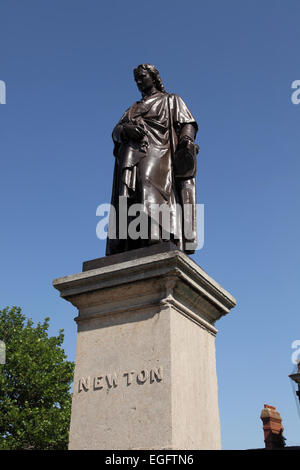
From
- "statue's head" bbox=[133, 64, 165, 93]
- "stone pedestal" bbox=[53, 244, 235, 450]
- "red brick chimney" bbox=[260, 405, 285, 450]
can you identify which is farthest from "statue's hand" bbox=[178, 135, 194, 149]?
"red brick chimney" bbox=[260, 405, 285, 450]

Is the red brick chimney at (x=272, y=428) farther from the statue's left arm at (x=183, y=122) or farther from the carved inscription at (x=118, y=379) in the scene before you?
the carved inscription at (x=118, y=379)

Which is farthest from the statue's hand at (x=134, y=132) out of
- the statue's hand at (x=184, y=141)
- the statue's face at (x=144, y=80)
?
the statue's face at (x=144, y=80)

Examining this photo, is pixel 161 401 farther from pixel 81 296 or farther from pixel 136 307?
pixel 81 296

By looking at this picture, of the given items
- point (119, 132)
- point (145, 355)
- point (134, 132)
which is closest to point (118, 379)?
point (145, 355)

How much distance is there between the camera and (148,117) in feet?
18.9

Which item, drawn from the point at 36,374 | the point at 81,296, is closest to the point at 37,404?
the point at 36,374

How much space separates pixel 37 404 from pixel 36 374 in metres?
1.40

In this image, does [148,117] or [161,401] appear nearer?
[161,401]

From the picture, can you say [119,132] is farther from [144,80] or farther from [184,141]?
[144,80]

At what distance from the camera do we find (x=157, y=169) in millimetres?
5340

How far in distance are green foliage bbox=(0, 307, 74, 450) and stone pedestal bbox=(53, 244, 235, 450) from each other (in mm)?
18454

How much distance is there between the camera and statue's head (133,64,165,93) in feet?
20.3

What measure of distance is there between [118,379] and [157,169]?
240cm

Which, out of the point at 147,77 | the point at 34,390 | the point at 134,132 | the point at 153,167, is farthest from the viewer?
the point at 34,390
